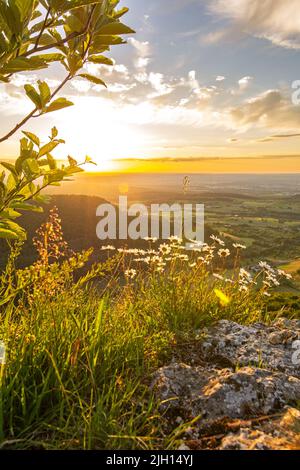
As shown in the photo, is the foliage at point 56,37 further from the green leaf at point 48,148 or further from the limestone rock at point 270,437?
Answer: the limestone rock at point 270,437

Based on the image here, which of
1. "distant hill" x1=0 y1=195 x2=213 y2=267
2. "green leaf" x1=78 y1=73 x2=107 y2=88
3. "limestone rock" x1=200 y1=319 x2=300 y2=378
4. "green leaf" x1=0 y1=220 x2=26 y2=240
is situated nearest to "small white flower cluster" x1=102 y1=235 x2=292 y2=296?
"limestone rock" x1=200 y1=319 x2=300 y2=378

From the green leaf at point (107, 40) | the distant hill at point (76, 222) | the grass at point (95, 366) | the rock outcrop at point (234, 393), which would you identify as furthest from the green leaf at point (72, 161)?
the distant hill at point (76, 222)

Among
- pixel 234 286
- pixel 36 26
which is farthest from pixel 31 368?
pixel 234 286

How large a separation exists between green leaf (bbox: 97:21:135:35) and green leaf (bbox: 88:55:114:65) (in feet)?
0.82

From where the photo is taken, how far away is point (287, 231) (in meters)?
112

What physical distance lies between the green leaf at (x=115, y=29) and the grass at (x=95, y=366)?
6.28 feet

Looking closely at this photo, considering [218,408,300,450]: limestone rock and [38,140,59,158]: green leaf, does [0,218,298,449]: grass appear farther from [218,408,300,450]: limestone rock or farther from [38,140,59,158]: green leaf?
[38,140,59,158]: green leaf

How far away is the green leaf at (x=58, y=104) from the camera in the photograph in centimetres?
215

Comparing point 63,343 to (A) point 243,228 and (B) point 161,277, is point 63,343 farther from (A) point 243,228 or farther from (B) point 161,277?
(A) point 243,228

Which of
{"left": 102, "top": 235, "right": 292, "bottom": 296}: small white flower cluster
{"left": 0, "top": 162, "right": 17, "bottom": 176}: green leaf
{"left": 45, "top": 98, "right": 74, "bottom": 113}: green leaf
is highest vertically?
{"left": 45, "top": 98, "right": 74, "bottom": 113}: green leaf

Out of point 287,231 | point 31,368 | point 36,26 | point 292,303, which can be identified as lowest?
point 287,231

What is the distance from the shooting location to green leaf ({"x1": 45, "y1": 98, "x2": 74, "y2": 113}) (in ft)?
7.06

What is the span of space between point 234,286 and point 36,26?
4310 mm

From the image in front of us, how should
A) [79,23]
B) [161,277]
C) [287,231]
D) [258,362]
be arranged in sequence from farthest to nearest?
1. [287,231]
2. [161,277]
3. [258,362]
4. [79,23]
